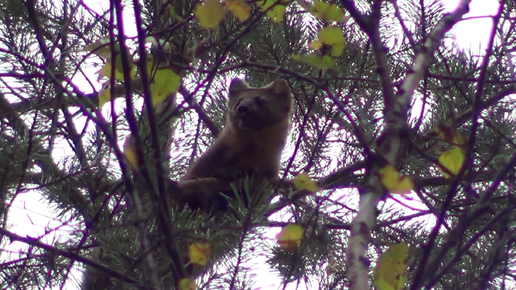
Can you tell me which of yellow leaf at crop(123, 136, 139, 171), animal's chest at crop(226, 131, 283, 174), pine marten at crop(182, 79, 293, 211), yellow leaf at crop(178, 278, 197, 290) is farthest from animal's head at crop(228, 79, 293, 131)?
yellow leaf at crop(178, 278, 197, 290)

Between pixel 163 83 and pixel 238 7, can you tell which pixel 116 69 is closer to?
pixel 163 83

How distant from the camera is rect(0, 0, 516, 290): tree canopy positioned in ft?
6.46

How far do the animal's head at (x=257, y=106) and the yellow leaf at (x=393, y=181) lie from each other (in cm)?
310

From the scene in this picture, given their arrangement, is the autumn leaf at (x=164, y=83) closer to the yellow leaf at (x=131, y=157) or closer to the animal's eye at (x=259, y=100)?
the yellow leaf at (x=131, y=157)

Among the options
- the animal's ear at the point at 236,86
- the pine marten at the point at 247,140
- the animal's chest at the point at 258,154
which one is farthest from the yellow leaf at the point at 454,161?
the animal's chest at the point at 258,154

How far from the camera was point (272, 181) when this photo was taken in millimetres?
3580

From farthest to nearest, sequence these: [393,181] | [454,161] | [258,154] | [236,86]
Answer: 1. [258,154]
2. [236,86]
3. [454,161]
4. [393,181]

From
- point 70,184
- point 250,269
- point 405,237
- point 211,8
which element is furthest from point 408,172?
point 211,8

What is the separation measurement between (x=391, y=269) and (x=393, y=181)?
242mm

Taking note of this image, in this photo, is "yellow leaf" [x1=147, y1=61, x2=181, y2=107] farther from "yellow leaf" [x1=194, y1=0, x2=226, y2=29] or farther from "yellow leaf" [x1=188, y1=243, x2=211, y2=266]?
"yellow leaf" [x1=188, y1=243, x2=211, y2=266]

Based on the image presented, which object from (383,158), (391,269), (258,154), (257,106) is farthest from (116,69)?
(257,106)

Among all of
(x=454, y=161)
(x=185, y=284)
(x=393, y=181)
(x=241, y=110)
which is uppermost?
(x=241, y=110)

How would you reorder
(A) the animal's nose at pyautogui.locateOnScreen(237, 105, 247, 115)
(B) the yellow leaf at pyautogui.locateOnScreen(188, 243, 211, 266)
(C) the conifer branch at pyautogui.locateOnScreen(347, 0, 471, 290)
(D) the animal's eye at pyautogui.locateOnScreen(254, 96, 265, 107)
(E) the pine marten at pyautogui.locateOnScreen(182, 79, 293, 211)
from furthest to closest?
(D) the animal's eye at pyautogui.locateOnScreen(254, 96, 265, 107) < (A) the animal's nose at pyautogui.locateOnScreen(237, 105, 247, 115) < (E) the pine marten at pyautogui.locateOnScreen(182, 79, 293, 211) < (B) the yellow leaf at pyautogui.locateOnScreen(188, 243, 211, 266) < (C) the conifer branch at pyautogui.locateOnScreen(347, 0, 471, 290)

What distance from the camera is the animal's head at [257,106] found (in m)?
5.11
